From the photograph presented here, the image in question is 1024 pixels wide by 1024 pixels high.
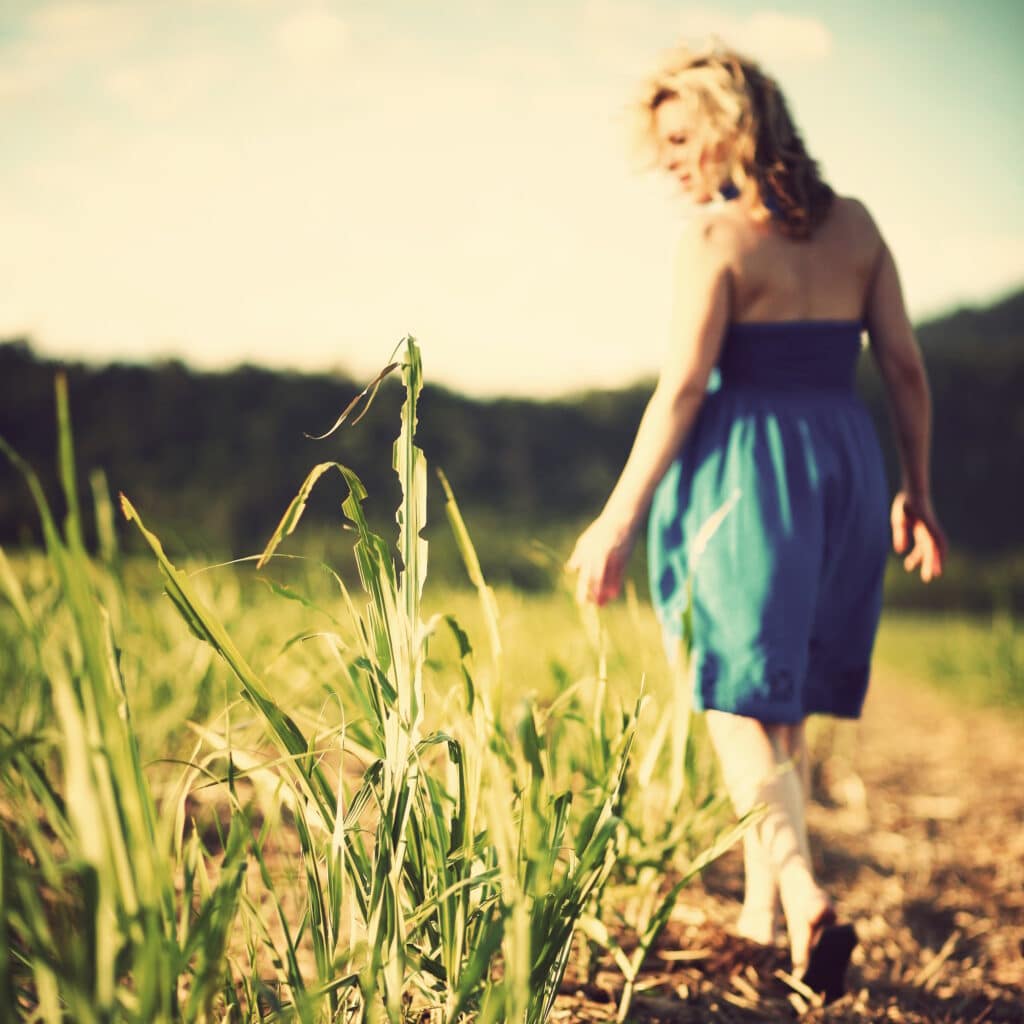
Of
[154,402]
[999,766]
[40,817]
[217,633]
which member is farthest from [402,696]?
[154,402]

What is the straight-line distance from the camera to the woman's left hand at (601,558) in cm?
126

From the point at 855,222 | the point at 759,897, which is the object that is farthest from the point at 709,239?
the point at 759,897

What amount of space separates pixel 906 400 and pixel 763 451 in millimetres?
371

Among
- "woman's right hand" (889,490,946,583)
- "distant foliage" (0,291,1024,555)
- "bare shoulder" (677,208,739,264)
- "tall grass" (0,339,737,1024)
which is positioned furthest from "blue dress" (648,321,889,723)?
"distant foliage" (0,291,1024,555)

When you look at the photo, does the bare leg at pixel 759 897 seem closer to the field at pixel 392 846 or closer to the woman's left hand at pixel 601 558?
the field at pixel 392 846

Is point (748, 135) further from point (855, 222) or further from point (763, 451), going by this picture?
point (763, 451)

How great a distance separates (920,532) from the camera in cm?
168

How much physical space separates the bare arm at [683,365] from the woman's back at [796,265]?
1.2 inches

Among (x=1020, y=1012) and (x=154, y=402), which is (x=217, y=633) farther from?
(x=154, y=402)

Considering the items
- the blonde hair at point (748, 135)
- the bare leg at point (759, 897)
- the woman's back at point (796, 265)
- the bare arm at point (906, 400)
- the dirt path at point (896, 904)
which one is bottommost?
the dirt path at point (896, 904)

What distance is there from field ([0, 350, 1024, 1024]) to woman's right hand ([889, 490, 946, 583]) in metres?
0.59

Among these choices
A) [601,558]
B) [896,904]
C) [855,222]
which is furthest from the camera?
[896,904]

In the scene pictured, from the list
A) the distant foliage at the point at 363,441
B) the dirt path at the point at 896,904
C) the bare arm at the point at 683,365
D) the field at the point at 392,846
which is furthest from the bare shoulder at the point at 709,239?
the distant foliage at the point at 363,441

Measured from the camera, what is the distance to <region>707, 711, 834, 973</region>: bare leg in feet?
3.89
